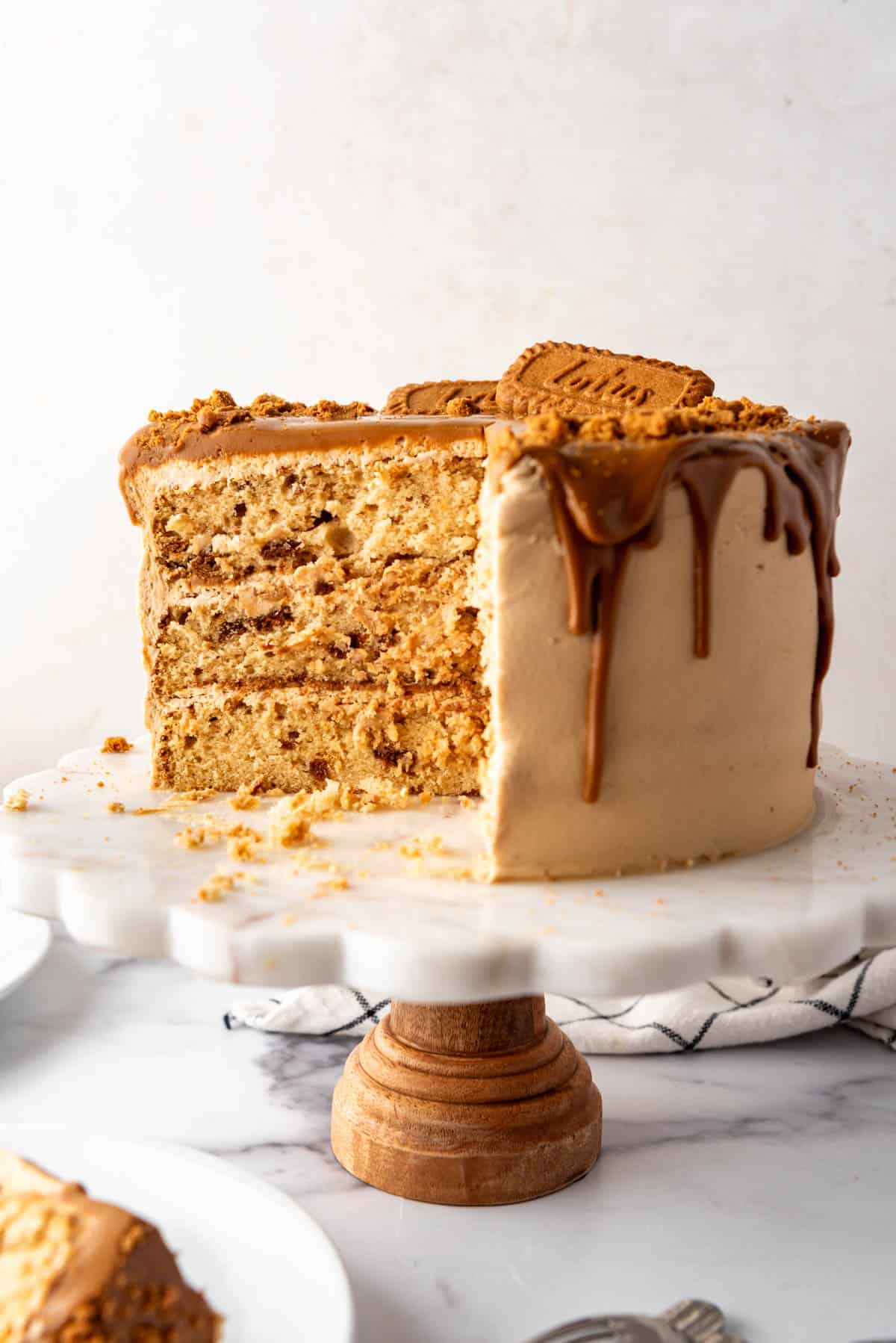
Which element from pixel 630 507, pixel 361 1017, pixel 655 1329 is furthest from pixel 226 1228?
pixel 630 507

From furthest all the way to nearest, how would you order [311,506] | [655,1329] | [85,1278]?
[311,506] < [655,1329] < [85,1278]

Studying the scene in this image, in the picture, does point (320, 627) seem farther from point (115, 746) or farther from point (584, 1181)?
point (584, 1181)

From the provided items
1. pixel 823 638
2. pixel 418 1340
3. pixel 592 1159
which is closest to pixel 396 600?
pixel 823 638

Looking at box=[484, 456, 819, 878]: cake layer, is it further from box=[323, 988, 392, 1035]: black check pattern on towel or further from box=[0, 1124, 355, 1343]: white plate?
box=[323, 988, 392, 1035]: black check pattern on towel

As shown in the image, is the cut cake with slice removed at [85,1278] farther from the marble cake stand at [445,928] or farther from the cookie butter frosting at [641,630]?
the cookie butter frosting at [641,630]

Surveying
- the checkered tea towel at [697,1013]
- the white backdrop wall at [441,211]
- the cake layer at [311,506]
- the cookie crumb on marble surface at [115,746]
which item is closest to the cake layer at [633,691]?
the cake layer at [311,506]

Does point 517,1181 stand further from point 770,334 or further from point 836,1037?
point 770,334

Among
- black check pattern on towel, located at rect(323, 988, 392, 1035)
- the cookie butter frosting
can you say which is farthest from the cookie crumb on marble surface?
the cookie butter frosting
